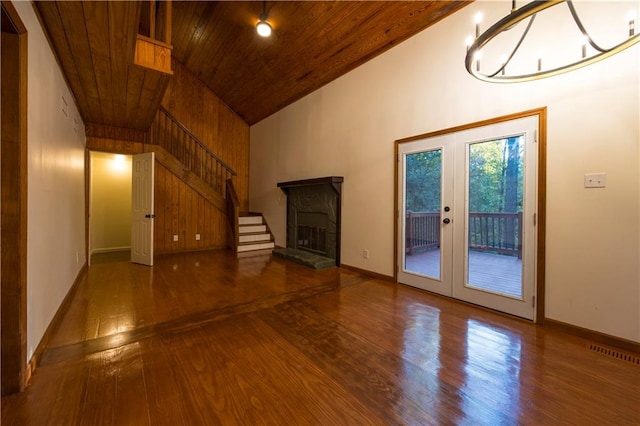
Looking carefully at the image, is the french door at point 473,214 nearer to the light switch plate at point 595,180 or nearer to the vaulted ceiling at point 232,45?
the light switch plate at point 595,180

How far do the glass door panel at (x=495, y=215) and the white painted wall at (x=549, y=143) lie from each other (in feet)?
0.89

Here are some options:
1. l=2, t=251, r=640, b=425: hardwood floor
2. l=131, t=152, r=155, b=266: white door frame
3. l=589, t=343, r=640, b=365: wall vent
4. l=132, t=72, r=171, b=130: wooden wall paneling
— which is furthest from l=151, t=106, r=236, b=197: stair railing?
l=589, t=343, r=640, b=365: wall vent

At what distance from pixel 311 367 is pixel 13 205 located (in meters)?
2.09

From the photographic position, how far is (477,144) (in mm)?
3018

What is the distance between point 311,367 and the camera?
1856 millimetres

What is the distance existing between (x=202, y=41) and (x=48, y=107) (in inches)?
159

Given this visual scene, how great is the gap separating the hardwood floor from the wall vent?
0.07 metres

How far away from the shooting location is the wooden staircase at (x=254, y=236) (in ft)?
19.4

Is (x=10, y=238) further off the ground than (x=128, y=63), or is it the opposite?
(x=128, y=63)

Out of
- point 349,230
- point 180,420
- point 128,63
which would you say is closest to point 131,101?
point 128,63

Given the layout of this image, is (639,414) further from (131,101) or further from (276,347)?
(131,101)

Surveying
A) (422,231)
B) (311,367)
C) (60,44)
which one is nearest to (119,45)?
(60,44)

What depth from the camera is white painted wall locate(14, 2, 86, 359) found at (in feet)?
5.96

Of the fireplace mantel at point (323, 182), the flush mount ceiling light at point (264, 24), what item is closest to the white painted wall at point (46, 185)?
the flush mount ceiling light at point (264, 24)
